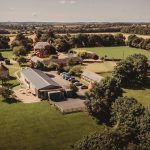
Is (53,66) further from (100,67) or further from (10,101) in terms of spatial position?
(10,101)

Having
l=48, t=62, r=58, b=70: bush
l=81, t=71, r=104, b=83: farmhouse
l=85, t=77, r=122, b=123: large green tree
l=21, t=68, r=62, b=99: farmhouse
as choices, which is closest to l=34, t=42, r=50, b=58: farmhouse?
l=48, t=62, r=58, b=70: bush

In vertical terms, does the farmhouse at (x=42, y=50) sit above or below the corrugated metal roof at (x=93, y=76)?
above

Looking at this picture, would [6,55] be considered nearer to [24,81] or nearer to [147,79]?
[24,81]

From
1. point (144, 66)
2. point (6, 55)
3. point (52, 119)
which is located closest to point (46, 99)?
point (52, 119)

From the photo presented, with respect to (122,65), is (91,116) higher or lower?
lower

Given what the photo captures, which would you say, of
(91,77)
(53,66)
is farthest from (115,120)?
(53,66)

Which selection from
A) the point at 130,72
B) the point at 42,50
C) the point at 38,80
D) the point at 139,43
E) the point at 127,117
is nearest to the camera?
the point at 127,117

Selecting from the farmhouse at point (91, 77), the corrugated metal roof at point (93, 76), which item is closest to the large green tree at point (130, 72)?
the corrugated metal roof at point (93, 76)

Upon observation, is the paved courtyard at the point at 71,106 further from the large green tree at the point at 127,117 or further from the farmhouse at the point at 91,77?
the farmhouse at the point at 91,77
